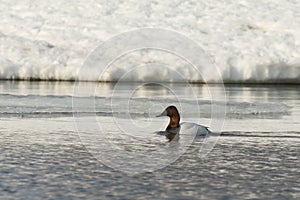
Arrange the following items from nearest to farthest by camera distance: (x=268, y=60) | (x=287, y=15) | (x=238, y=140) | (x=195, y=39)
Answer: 1. (x=238, y=140)
2. (x=268, y=60)
3. (x=195, y=39)
4. (x=287, y=15)

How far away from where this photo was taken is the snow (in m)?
22.2

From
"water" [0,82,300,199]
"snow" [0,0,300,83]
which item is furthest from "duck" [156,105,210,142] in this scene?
"snow" [0,0,300,83]

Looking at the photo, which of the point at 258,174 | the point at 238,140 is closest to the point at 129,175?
the point at 258,174

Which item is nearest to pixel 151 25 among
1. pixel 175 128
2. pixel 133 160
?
pixel 175 128

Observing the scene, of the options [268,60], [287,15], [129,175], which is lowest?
[129,175]

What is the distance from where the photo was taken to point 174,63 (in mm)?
22375

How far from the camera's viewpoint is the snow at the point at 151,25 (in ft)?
72.8

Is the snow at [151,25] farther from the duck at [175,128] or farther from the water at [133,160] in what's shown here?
the duck at [175,128]

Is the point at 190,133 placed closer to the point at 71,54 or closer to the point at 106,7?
the point at 71,54

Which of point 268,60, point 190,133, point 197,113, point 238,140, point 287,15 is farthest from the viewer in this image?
point 287,15

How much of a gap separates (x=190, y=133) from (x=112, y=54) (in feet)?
50.6

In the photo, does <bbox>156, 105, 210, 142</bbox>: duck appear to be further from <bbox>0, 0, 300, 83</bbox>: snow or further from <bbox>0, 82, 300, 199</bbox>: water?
<bbox>0, 0, 300, 83</bbox>: snow

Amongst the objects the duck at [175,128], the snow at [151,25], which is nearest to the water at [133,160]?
the duck at [175,128]

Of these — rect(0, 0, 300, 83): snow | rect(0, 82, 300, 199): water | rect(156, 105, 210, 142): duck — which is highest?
rect(0, 0, 300, 83): snow
